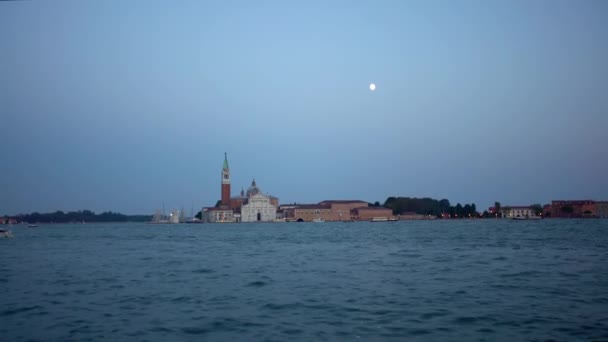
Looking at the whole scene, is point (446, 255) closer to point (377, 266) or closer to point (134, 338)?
point (377, 266)

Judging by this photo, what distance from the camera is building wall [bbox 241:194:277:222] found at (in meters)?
107

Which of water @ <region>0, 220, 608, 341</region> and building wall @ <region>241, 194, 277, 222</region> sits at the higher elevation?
building wall @ <region>241, 194, 277, 222</region>

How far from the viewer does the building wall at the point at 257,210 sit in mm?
106875

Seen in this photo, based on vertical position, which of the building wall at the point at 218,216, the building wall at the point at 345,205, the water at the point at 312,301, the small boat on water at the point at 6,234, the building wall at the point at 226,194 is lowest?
the water at the point at 312,301

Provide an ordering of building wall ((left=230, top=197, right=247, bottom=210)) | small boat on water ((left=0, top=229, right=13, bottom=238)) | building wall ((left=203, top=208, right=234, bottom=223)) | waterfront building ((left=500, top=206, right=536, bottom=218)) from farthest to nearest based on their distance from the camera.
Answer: waterfront building ((left=500, top=206, right=536, bottom=218)) → building wall ((left=230, top=197, right=247, bottom=210)) → building wall ((left=203, top=208, right=234, bottom=223)) → small boat on water ((left=0, top=229, right=13, bottom=238))

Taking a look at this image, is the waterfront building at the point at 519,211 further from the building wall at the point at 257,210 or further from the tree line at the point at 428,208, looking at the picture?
the building wall at the point at 257,210

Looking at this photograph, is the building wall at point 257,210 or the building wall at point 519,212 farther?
the building wall at point 519,212

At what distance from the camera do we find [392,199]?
124m

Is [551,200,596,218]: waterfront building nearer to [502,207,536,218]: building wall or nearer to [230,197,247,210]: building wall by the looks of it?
[502,207,536,218]: building wall

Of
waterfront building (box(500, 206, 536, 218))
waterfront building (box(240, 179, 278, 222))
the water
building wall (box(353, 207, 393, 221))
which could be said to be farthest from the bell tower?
the water

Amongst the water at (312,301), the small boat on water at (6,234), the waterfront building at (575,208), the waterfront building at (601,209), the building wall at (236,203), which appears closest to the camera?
the water at (312,301)

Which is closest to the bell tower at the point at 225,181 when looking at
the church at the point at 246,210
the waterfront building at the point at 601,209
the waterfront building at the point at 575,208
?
the church at the point at 246,210

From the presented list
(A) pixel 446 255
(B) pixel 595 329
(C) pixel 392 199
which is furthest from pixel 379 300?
(C) pixel 392 199

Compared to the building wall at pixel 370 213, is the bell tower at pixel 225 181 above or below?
above
